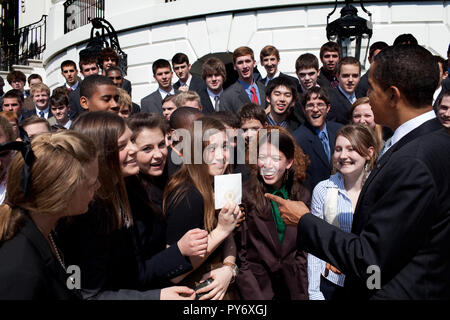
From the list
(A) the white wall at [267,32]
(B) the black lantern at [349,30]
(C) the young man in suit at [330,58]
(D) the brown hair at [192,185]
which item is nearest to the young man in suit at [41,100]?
(A) the white wall at [267,32]

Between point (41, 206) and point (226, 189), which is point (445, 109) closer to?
point (226, 189)

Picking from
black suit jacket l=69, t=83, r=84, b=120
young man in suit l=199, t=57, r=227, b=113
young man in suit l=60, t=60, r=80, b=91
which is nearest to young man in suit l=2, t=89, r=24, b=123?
black suit jacket l=69, t=83, r=84, b=120

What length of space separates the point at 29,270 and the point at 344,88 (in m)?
5.29

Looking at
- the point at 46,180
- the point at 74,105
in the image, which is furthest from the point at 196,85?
the point at 46,180

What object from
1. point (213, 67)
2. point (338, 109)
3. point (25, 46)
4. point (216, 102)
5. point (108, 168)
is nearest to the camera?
point (108, 168)

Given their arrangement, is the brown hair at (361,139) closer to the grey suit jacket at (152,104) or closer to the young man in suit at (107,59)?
the grey suit jacket at (152,104)

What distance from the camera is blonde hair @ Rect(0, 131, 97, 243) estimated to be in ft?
5.64

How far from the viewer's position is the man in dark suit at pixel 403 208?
1.87m

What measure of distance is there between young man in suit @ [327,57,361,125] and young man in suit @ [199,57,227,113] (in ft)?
5.31

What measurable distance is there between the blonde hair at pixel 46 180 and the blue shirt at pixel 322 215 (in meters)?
2.10

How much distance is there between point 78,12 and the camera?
635 inches

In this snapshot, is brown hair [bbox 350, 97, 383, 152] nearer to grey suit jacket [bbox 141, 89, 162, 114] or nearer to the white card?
the white card
